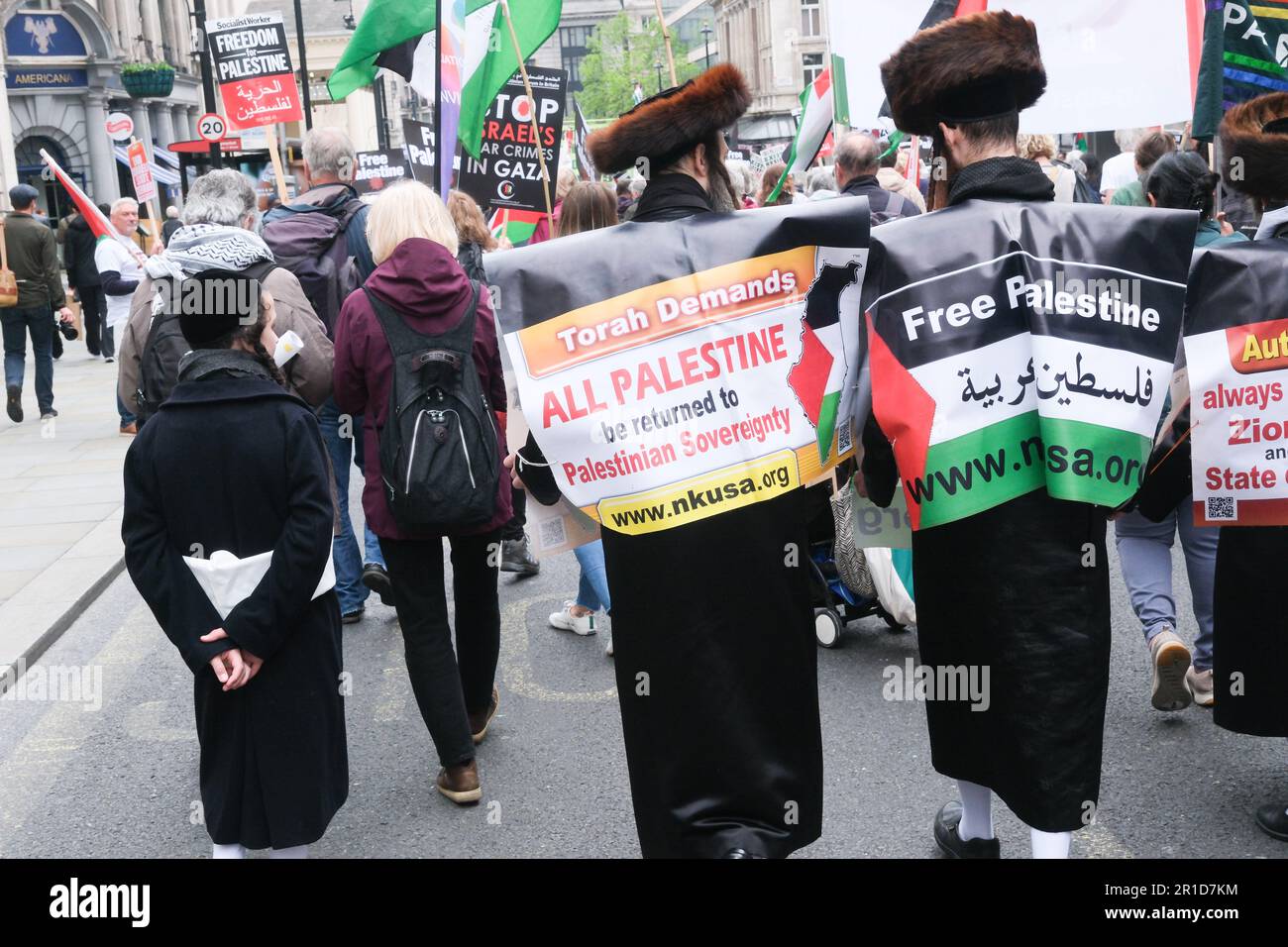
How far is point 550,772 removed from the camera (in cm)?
480

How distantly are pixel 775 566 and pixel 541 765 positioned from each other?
6.34 feet

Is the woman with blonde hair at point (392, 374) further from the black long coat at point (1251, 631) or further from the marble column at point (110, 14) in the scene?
the marble column at point (110, 14)

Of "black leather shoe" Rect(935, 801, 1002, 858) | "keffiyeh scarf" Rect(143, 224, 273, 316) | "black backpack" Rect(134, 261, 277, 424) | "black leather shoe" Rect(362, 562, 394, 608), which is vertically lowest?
"black leather shoe" Rect(362, 562, 394, 608)

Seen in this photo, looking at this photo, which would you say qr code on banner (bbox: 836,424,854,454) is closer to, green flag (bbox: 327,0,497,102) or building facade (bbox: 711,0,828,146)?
green flag (bbox: 327,0,497,102)

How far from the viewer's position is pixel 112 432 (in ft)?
40.6

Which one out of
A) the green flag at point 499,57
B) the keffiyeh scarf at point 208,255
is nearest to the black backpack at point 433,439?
the keffiyeh scarf at point 208,255

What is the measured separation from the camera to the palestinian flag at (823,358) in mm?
3250

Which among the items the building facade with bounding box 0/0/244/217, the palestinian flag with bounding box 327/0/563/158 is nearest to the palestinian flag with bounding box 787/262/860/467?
the palestinian flag with bounding box 327/0/563/158

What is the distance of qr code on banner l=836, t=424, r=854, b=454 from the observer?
3359 mm

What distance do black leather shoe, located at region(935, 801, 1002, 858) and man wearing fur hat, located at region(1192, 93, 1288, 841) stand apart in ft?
2.69

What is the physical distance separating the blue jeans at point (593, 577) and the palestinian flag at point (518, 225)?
3.00 meters

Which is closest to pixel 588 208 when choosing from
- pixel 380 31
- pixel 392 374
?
pixel 392 374

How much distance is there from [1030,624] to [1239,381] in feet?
3.31

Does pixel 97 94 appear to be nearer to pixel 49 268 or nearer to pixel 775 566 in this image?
pixel 49 268
